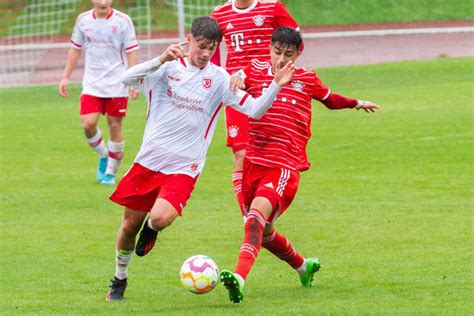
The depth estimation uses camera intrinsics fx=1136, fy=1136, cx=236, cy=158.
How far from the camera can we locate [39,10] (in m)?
26.9

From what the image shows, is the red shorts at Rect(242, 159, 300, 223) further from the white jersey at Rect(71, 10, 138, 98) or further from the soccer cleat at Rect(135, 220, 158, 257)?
the white jersey at Rect(71, 10, 138, 98)

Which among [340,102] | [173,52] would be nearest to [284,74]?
[173,52]

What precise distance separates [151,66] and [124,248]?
4.28 feet

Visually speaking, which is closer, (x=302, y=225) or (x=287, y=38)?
(x=287, y=38)

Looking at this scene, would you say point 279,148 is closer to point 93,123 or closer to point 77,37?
point 93,123

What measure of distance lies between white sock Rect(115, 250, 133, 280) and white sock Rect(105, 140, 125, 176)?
5844 millimetres

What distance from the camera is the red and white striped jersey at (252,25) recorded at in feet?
32.8

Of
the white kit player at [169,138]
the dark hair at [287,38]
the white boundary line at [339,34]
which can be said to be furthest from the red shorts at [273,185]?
the white boundary line at [339,34]

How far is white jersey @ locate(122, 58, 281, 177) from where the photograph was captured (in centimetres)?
801

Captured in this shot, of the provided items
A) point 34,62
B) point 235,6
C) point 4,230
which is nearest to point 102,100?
point 4,230

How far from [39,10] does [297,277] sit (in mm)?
19440

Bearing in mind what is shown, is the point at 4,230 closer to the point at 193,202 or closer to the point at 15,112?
the point at 193,202

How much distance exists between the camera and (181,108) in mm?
8039

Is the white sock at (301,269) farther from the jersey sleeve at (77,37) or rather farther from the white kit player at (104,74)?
the jersey sleeve at (77,37)
